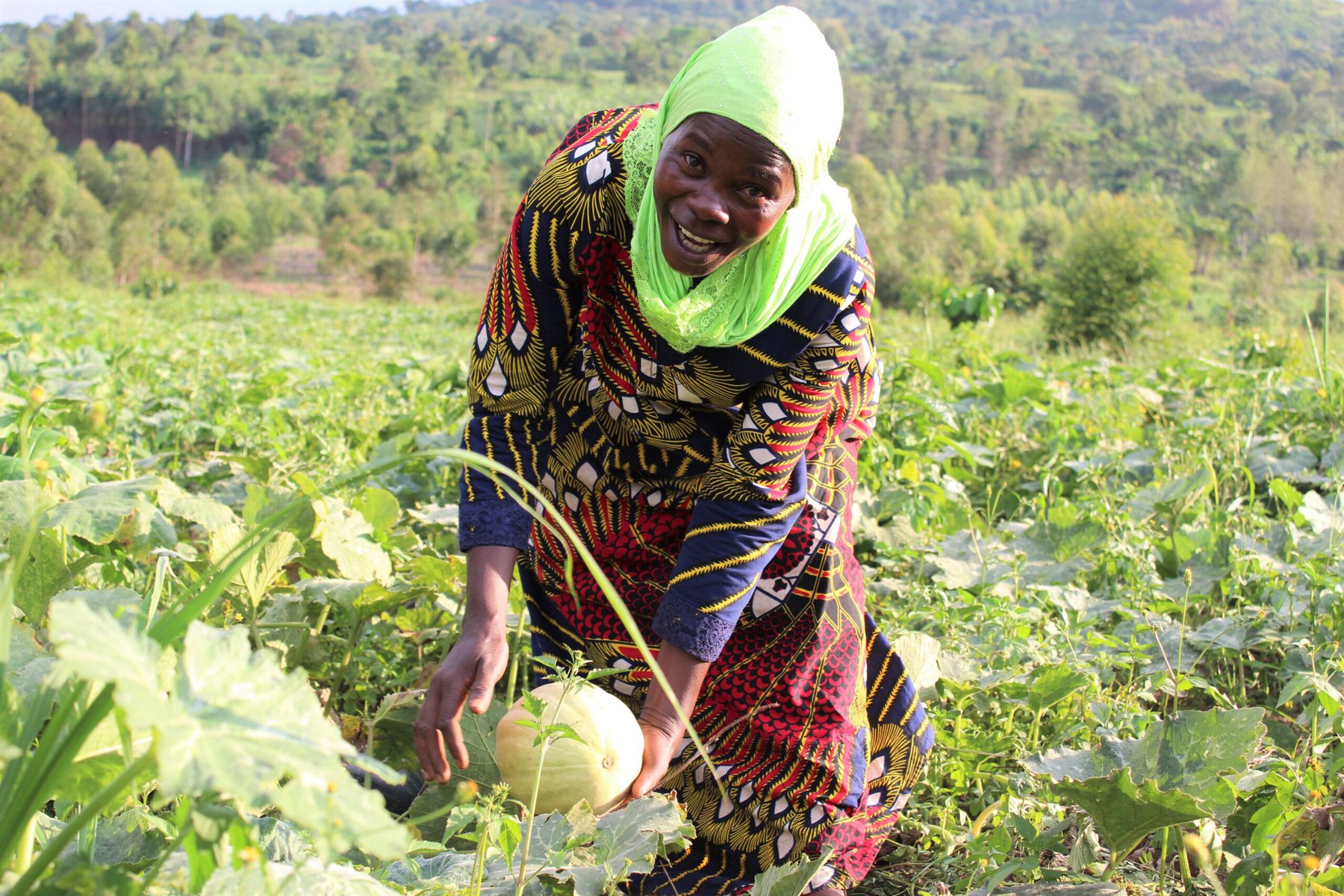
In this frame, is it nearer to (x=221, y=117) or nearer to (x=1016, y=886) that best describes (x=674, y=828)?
(x=1016, y=886)

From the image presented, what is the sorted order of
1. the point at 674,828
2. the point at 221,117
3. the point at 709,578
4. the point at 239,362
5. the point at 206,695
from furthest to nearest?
the point at 221,117
the point at 239,362
the point at 709,578
the point at 674,828
the point at 206,695

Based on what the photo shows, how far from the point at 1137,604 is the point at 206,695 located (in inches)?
80.4

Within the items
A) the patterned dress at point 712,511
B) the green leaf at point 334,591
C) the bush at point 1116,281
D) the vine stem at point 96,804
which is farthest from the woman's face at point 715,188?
the bush at point 1116,281

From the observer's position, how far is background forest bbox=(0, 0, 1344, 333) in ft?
145

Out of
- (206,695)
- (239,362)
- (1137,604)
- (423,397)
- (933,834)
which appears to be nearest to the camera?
(206,695)

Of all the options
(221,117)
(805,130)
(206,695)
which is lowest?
(221,117)

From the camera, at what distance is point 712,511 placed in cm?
165

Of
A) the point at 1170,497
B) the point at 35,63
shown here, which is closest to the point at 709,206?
the point at 1170,497

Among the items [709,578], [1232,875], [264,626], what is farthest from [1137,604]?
[264,626]

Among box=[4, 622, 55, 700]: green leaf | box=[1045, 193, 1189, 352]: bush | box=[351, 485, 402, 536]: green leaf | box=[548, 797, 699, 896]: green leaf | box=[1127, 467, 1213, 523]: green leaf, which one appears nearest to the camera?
box=[4, 622, 55, 700]: green leaf

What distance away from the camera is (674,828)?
4.10ft

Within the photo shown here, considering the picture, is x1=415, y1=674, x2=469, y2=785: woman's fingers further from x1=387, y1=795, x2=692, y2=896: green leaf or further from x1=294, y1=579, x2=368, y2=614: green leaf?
x1=294, y1=579, x2=368, y2=614: green leaf

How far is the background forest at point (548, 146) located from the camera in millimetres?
44219

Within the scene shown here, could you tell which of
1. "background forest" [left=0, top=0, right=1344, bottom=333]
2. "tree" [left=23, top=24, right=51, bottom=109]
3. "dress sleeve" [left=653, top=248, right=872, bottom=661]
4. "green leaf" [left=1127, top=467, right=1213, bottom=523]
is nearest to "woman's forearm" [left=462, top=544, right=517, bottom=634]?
"dress sleeve" [left=653, top=248, right=872, bottom=661]
